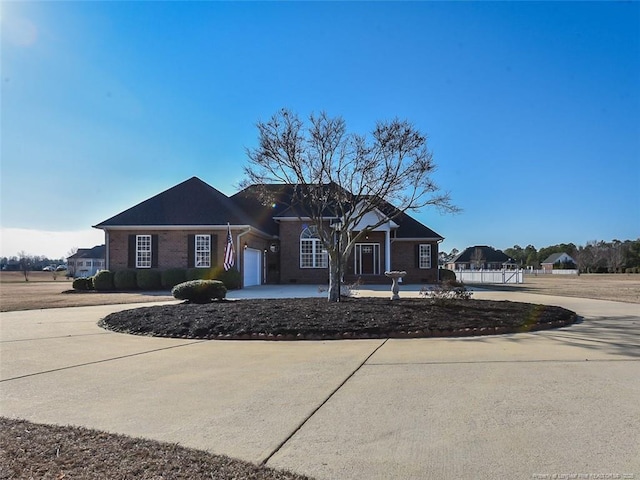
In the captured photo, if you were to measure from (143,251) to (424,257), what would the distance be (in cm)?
1827

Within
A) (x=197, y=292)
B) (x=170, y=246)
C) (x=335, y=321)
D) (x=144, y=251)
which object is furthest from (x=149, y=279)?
(x=335, y=321)

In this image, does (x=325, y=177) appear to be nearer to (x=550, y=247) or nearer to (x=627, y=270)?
(x=627, y=270)

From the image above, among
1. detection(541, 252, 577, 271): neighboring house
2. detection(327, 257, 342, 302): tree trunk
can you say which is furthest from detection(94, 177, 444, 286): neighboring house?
detection(541, 252, 577, 271): neighboring house

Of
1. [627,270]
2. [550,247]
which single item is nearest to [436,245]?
[627,270]

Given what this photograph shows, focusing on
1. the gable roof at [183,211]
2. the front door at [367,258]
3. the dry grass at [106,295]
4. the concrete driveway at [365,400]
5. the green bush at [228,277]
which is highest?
the gable roof at [183,211]

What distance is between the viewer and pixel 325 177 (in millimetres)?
16078

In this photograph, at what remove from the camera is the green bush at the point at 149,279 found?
2675 centimetres

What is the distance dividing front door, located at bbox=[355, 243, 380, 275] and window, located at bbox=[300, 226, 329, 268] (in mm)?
3140

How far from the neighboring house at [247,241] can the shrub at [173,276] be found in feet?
2.80

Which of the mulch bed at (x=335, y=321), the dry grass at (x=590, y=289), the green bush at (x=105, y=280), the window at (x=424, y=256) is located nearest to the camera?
the mulch bed at (x=335, y=321)

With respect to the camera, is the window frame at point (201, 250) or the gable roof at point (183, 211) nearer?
the window frame at point (201, 250)

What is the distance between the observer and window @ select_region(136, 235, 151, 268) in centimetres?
2791

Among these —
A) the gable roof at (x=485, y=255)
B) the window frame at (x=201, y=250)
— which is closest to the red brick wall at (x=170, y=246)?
the window frame at (x=201, y=250)

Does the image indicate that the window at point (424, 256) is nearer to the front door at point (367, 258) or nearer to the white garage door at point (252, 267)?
the front door at point (367, 258)
